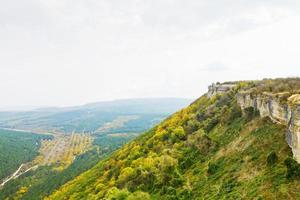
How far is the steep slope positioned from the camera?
35381 millimetres

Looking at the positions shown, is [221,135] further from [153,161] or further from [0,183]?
[0,183]

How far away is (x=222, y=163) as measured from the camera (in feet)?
157

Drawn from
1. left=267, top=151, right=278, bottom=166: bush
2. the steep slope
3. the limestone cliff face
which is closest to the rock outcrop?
→ the steep slope

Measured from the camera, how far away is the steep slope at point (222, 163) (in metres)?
35.4

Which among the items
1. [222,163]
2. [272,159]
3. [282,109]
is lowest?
[222,163]

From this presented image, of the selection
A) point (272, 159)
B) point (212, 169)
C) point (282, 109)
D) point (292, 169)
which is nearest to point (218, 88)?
point (212, 169)

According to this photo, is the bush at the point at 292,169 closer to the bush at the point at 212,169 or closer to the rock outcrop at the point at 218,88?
the bush at the point at 212,169

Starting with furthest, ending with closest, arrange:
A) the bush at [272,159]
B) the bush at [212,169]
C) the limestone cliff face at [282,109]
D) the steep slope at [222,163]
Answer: the bush at [212,169], the bush at [272,159], the steep slope at [222,163], the limestone cliff face at [282,109]

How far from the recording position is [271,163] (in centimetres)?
3731

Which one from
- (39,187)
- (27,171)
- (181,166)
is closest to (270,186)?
(181,166)

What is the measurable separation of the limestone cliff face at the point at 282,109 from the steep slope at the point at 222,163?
747mm

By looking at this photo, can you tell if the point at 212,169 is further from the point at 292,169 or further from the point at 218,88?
the point at 218,88

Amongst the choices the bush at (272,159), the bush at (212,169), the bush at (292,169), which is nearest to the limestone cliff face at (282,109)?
the bush at (292,169)

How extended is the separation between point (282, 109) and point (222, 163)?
34.5 ft
